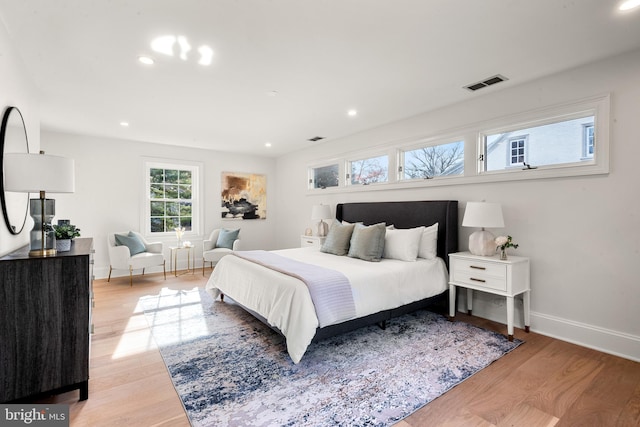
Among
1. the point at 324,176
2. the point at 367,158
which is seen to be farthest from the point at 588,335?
the point at 324,176

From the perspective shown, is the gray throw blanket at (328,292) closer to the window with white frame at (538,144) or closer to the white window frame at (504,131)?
the white window frame at (504,131)

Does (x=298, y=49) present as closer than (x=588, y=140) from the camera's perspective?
Yes

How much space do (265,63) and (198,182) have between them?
13.4 feet

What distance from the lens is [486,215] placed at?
114 inches

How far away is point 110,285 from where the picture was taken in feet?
15.5

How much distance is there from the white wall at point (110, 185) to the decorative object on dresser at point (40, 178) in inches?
143

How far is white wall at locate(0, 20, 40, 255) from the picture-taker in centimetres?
200

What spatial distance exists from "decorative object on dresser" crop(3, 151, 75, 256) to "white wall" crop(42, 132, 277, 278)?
11.9ft

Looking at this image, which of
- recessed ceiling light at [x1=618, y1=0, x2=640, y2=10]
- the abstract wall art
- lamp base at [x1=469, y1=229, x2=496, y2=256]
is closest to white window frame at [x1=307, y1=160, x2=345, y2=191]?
the abstract wall art

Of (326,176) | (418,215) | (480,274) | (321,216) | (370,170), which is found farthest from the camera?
(326,176)

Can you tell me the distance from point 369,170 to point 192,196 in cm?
368

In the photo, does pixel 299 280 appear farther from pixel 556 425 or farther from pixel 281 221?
pixel 281 221

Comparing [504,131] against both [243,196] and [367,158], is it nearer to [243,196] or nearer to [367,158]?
[367,158]

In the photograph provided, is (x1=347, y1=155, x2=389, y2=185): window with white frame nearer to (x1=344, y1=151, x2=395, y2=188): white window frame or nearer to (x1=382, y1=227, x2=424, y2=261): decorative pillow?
(x1=344, y1=151, x2=395, y2=188): white window frame
